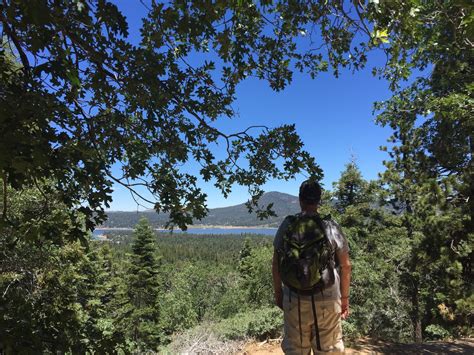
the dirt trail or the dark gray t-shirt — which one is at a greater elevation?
the dark gray t-shirt

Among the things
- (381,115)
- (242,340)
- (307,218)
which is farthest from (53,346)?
(381,115)

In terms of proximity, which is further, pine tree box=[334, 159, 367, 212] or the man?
pine tree box=[334, 159, 367, 212]

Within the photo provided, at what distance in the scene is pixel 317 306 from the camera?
8.71 feet

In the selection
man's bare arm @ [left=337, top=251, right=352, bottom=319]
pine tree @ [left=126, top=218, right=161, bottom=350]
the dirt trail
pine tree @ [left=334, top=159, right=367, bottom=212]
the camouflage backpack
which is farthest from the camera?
pine tree @ [left=126, top=218, right=161, bottom=350]

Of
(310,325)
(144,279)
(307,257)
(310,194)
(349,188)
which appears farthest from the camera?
(144,279)

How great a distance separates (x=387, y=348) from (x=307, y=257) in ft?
13.6

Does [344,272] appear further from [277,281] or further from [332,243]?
[277,281]

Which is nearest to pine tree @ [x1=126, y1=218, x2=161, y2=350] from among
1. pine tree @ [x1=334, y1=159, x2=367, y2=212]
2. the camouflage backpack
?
pine tree @ [x1=334, y1=159, x2=367, y2=212]

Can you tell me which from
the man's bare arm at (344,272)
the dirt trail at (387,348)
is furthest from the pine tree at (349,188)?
the man's bare arm at (344,272)

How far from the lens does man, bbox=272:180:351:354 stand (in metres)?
2.67

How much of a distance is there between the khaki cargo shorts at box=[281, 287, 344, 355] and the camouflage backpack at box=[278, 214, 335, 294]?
0.12 meters

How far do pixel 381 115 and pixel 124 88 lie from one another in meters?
6.92

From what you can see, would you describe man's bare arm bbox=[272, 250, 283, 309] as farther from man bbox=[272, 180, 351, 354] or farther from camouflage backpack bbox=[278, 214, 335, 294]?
camouflage backpack bbox=[278, 214, 335, 294]

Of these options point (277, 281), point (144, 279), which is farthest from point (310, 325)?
point (144, 279)
